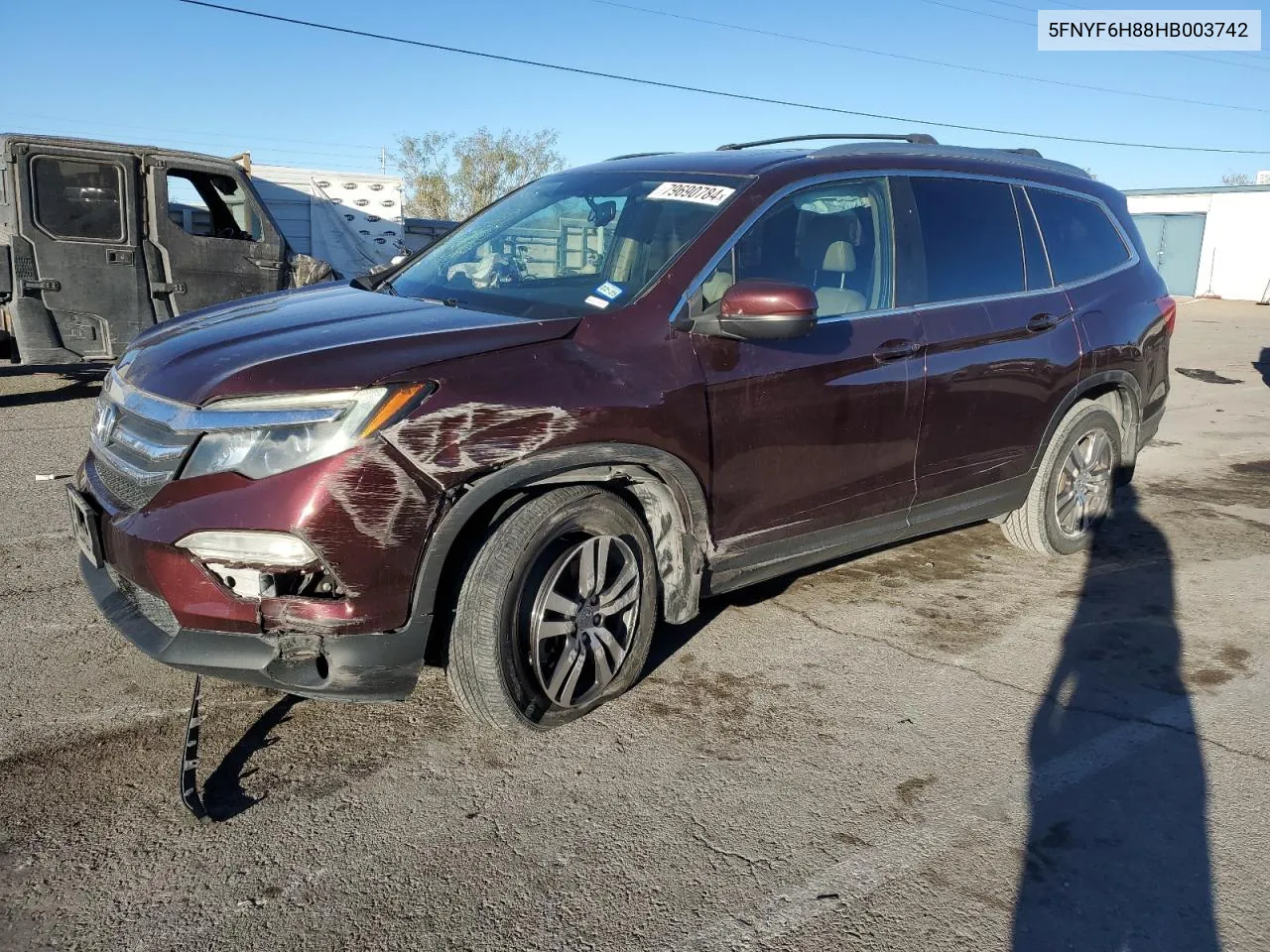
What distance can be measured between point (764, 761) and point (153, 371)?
2.27 metres

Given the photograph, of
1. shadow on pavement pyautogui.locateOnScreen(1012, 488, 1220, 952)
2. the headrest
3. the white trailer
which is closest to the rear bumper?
shadow on pavement pyautogui.locateOnScreen(1012, 488, 1220, 952)

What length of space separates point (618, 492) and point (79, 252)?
680 cm

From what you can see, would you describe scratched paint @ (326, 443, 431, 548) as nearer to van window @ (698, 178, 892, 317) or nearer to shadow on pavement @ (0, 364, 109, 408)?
van window @ (698, 178, 892, 317)

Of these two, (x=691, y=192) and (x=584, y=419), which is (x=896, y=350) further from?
(x=584, y=419)

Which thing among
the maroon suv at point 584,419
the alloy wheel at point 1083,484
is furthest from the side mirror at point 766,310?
the alloy wheel at point 1083,484

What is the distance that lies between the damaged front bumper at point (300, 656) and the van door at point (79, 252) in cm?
633

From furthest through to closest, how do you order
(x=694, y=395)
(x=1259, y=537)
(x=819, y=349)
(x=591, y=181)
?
(x=1259, y=537)
(x=591, y=181)
(x=819, y=349)
(x=694, y=395)

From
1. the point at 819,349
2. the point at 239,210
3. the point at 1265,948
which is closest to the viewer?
the point at 1265,948

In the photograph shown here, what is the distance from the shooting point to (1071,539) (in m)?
5.39

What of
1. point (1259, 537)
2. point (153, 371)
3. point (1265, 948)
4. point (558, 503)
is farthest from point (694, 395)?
point (1259, 537)

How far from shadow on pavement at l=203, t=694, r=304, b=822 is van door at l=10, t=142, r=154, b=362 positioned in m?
6.15

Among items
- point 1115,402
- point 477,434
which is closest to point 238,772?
point 477,434

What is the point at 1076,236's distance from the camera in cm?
516

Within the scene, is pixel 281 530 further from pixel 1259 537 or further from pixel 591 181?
pixel 1259 537
